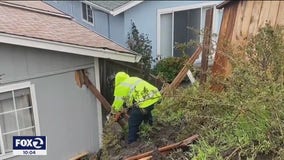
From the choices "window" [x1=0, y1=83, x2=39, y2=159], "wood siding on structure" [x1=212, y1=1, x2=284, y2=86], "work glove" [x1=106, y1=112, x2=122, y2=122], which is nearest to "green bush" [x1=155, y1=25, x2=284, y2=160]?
"work glove" [x1=106, y1=112, x2=122, y2=122]

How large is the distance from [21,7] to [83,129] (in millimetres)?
3219

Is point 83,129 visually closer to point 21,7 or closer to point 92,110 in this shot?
point 92,110

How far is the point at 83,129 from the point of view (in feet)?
25.6

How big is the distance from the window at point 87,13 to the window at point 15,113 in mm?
6052

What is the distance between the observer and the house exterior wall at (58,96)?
6.48m

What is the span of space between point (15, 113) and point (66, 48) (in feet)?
5.05

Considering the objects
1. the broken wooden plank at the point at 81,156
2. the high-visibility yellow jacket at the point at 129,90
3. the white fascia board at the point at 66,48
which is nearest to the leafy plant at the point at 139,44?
the white fascia board at the point at 66,48

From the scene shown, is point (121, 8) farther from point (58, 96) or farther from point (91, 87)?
point (58, 96)

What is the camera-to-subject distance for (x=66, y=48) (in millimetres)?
6719

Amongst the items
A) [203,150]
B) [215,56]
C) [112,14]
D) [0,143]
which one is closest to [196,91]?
[203,150]

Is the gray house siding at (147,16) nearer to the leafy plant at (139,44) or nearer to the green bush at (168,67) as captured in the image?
the leafy plant at (139,44)

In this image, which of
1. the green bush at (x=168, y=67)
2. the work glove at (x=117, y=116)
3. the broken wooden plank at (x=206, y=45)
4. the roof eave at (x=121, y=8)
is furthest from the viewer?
the green bush at (x=168, y=67)

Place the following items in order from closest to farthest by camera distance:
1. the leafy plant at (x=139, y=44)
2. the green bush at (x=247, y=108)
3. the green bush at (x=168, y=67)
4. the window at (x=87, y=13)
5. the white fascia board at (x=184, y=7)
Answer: the green bush at (x=247, y=108) < the green bush at (x=168, y=67) < the leafy plant at (x=139, y=44) < the white fascia board at (x=184, y=7) < the window at (x=87, y=13)

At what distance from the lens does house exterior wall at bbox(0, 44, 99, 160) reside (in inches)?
255
